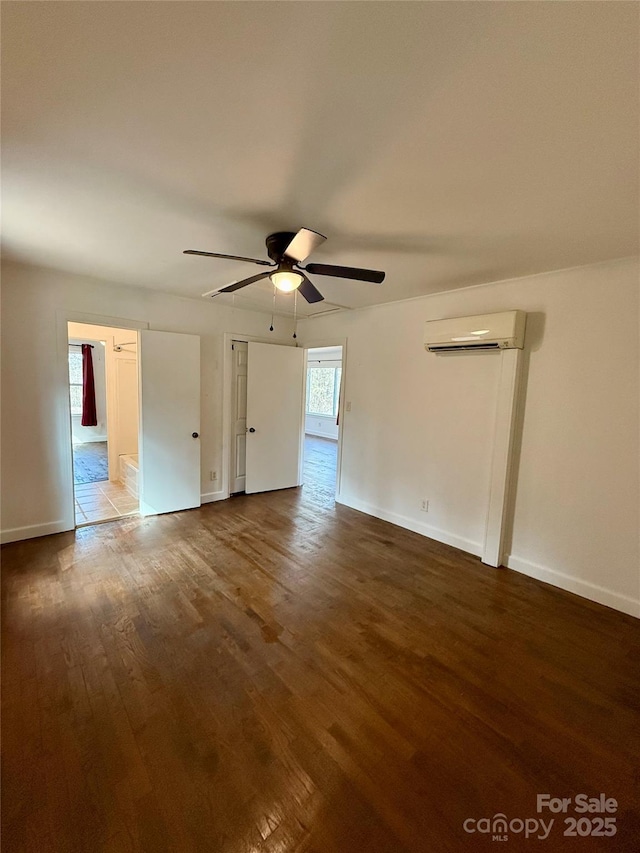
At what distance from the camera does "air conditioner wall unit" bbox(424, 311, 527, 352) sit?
2.80 meters

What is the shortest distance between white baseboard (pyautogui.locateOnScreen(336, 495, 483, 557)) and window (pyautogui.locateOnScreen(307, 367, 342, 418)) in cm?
536

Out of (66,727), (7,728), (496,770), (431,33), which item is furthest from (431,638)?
(431,33)

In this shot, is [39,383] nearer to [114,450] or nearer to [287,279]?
[114,450]

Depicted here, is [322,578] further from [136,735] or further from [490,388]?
[490,388]

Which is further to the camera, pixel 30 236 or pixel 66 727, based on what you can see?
pixel 30 236

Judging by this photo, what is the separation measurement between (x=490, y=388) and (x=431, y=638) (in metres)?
2.09

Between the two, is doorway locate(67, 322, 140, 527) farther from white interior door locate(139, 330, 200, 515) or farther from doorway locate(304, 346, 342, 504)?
doorway locate(304, 346, 342, 504)

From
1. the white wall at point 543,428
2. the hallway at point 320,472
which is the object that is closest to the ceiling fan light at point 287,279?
the white wall at point 543,428

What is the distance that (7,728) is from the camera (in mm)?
1492

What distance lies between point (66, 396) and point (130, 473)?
5.27 feet

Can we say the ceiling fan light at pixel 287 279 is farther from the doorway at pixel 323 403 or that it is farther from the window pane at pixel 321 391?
the window pane at pixel 321 391

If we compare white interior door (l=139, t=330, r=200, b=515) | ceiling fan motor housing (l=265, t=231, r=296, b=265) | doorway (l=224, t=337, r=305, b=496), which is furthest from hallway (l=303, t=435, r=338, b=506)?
ceiling fan motor housing (l=265, t=231, r=296, b=265)

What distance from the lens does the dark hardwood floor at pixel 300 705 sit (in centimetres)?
122

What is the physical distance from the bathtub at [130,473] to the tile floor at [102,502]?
0.22 ft
